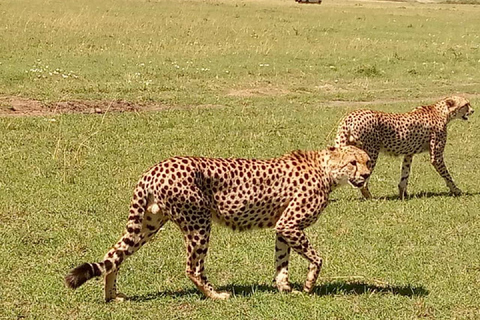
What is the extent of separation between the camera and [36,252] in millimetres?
6855

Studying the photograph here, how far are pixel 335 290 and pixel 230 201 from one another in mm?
1280

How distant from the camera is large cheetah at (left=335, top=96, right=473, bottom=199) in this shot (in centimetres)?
955

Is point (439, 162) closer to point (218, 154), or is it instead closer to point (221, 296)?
point (218, 154)

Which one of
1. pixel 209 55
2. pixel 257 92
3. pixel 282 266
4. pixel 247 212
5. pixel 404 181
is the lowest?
pixel 257 92

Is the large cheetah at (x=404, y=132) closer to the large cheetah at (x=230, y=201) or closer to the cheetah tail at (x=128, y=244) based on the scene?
the large cheetah at (x=230, y=201)

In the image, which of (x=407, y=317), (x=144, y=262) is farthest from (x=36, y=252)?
(x=407, y=317)

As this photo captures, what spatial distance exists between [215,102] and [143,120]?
120 inches

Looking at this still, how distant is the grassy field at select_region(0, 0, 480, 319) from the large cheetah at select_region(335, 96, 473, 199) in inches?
16.2

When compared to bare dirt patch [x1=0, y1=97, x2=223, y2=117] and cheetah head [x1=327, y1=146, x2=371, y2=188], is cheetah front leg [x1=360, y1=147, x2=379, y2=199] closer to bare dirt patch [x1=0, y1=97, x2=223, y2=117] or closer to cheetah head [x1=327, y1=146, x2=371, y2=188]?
cheetah head [x1=327, y1=146, x2=371, y2=188]

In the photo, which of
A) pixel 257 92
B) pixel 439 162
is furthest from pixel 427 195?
pixel 257 92

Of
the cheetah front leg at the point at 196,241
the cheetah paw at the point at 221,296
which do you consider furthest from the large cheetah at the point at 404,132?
the cheetah front leg at the point at 196,241

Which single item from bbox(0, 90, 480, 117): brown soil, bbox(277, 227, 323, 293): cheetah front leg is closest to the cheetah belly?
bbox(277, 227, 323, 293): cheetah front leg

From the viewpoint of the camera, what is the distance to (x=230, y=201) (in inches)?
224

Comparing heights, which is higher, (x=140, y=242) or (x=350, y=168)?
(x=350, y=168)
